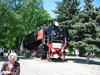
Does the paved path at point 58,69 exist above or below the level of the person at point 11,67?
below

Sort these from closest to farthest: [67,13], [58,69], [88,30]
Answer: [58,69]
[88,30]
[67,13]

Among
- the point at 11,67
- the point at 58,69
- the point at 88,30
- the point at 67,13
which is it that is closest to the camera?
the point at 11,67

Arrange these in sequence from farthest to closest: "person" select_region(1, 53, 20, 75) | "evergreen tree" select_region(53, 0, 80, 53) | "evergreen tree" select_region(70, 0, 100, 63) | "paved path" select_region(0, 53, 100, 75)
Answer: "evergreen tree" select_region(53, 0, 80, 53), "evergreen tree" select_region(70, 0, 100, 63), "paved path" select_region(0, 53, 100, 75), "person" select_region(1, 53, 20, 75)

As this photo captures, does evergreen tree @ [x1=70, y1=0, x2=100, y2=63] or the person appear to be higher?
evergreen tree @ [x1=70, y1=0, x2=100, y2=63]

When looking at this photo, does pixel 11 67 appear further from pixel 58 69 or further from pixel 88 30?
pixel 88 30

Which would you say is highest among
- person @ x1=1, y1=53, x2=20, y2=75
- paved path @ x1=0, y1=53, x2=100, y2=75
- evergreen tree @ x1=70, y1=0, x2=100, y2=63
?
evergreen tree @ x1=70, y1=0, x2=100, y2=63

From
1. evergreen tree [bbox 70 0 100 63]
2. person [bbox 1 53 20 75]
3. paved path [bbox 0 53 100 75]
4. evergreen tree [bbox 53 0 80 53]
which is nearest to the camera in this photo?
person [bbox 1 53 20 75]

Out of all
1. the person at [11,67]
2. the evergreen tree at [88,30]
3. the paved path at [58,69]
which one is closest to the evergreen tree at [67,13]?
the evergreen tree at [88,30]

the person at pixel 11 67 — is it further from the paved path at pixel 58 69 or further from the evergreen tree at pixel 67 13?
the evergreen tree at pixel 67 13

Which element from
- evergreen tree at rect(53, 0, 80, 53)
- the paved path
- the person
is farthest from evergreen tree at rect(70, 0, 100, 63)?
the person

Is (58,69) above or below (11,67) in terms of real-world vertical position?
below

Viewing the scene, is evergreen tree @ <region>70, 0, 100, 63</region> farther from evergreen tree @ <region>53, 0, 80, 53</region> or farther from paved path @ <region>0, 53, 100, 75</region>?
paved path @ <region>0, 53, 100, 75</region>

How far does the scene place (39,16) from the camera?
30.4 metres

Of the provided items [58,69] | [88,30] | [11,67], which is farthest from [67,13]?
[11,67]
